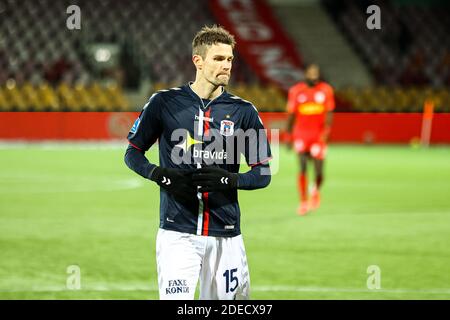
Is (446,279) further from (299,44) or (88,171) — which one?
(299,44)

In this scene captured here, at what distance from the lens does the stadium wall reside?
27375 mm

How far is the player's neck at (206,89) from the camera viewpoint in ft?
16.2

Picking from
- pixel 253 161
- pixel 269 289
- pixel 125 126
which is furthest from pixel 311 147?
pixel 125 126

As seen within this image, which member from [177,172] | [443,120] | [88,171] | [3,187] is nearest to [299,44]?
[443,120]

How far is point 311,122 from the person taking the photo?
45.0 ft

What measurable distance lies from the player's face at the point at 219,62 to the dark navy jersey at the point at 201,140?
0.77ft

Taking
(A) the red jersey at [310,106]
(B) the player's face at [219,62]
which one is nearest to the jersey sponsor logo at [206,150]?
(B) the player's face at [219,62]

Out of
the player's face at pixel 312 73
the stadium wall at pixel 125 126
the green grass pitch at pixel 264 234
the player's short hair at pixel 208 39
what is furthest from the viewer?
the stadium wall at pixel 125 126

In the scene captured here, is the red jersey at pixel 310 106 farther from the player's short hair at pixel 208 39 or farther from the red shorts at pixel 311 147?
the player's short hair at pixel 208 39

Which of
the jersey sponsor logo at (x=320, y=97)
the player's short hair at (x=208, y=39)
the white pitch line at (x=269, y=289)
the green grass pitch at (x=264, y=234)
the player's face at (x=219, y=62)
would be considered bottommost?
the green grass pitch at (x=264, y=234)

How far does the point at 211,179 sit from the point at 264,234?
21.1 ft

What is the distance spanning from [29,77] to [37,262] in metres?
23.9

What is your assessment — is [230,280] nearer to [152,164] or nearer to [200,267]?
A: [200,267]

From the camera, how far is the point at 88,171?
19516mm
